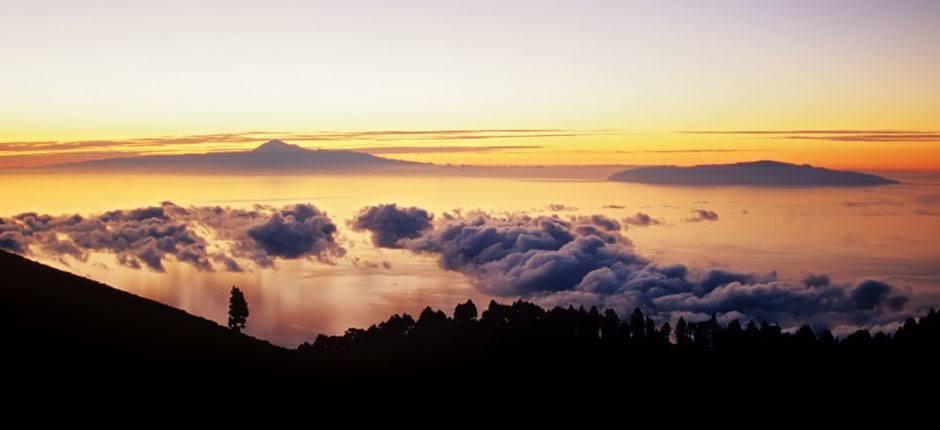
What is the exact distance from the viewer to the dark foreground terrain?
78812 millimetres

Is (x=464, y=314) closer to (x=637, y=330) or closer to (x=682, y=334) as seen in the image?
(x=637, y=330)

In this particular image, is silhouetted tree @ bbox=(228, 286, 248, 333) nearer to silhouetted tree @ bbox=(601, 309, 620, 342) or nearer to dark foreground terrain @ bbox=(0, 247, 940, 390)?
dark foreground terrain @ bbox=(0, 247, 940, 390)

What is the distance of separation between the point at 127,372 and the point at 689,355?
326 ft

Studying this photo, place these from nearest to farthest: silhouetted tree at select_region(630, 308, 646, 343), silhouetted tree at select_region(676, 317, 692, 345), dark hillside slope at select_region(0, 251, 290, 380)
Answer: dark hillside slope at select_region(0, 251, 290, 380), silhouetted tree at select_region(630, 308, 646, 343), silhouetted tree at select_region(676, 317, 692, 345)

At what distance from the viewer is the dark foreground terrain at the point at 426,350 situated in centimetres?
7881

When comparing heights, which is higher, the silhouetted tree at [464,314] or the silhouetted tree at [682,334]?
the silhouetted tree at [464,314]

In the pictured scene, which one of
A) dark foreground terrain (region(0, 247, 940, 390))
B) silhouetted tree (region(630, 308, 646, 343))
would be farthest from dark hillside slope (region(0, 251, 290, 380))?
silhouetted tree (region(630, 308, 646, 343))

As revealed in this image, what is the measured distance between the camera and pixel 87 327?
289ft

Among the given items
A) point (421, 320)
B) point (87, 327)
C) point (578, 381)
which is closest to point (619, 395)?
point (578, 381)

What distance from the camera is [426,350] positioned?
121 m

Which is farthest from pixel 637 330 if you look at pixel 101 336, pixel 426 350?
pixel 101 336

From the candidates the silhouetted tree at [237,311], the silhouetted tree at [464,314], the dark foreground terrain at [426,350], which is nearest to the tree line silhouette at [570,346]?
the silhouetted tree at [464,314]

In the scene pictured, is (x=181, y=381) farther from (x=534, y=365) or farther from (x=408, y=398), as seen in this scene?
(x=534, y=365)

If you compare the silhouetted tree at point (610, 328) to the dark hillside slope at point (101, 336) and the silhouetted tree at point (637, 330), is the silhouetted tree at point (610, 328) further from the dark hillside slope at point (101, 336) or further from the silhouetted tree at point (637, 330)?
the dark hillside slope at point (101, 336)
